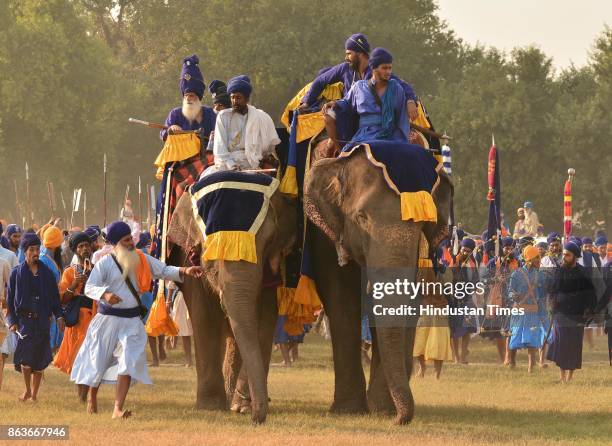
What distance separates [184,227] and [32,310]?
2591 millimetres

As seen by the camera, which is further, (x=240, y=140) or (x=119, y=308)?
(x=240, y=140)

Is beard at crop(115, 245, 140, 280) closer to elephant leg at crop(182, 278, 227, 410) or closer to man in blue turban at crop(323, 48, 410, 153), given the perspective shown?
elephant leg at crop(182, 278, 227, 410)

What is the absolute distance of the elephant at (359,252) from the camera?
43.5ft

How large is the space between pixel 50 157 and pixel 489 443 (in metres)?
56.2

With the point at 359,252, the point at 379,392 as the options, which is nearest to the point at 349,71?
the point at 359,252

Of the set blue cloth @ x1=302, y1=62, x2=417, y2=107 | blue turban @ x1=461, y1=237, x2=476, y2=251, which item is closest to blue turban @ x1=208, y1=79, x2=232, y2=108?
blue cloth @ x1=302, y1=62, x2=417, y2=107

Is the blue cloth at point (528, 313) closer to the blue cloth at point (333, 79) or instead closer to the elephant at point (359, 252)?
the blue cloth at point (333, 79)

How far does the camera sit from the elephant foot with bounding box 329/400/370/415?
48.6 ft

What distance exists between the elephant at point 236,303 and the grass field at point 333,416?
39 cm

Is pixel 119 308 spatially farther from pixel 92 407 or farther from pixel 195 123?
pixel 195 123

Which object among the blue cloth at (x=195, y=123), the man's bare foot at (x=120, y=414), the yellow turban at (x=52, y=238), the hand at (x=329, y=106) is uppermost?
the blue cloth at (x=195, y=123)

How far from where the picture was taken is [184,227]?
15.1m

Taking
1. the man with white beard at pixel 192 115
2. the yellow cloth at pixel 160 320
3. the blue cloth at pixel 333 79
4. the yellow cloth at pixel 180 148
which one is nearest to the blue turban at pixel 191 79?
the man with white beard at pixel 192 115

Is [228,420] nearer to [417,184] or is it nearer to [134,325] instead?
[134,325]
